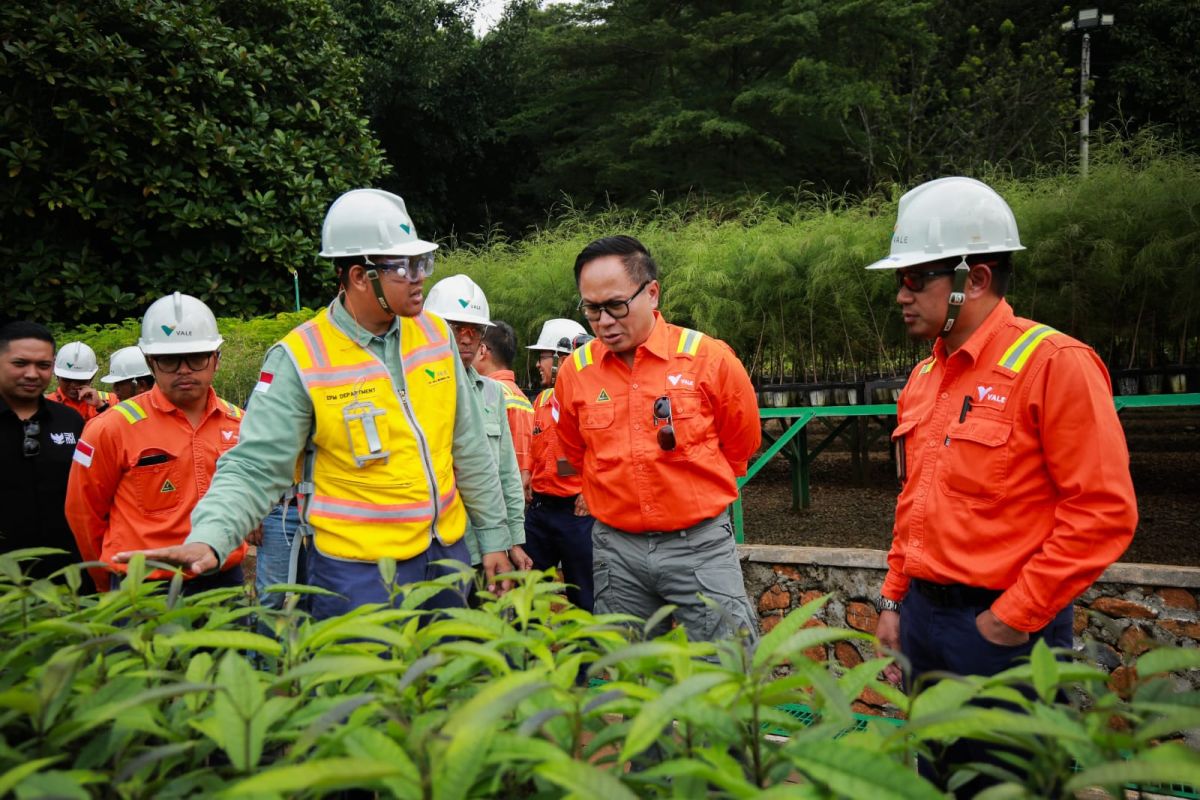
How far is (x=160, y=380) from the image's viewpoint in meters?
3.79

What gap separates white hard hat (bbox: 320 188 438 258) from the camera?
9.34 ft

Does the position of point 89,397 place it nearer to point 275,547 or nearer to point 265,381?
point 275,547

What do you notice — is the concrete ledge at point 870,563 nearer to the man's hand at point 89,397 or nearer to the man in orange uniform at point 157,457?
the man in orange uniform at point 157,457

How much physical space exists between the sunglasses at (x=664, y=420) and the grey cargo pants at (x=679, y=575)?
0.33m

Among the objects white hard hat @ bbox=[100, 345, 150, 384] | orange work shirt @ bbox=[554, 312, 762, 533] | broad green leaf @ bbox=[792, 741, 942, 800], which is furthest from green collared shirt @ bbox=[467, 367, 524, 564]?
white hard hat @ bbox=[100, 345, 150, 384]

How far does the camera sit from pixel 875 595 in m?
4.68

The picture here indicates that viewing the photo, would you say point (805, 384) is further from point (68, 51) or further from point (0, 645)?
point (68, 51)

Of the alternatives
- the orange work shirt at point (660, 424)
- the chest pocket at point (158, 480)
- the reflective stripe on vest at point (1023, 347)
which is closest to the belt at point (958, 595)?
the reflective stripe on vest at point (1023, 347)

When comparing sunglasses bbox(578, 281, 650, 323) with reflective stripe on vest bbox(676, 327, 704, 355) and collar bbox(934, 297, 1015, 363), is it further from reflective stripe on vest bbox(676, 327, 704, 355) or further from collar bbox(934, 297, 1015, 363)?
collar bbox(934, 297, 1015, 363)

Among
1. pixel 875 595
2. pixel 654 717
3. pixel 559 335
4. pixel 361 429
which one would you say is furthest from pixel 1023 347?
pixel 559 335

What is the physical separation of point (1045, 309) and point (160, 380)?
5086mm

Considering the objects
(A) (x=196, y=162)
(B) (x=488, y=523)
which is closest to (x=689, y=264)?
(B) (x=488, y=523)

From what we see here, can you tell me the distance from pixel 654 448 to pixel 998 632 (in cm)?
140

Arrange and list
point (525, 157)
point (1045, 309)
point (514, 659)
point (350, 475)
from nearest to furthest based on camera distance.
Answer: point (514, 659)
point (350, 475)
point (1045, 309)
point (525, 157)
